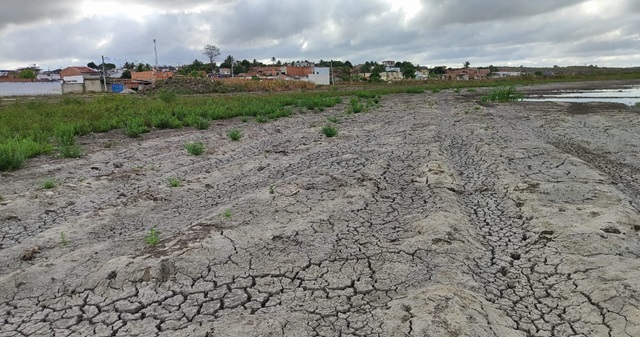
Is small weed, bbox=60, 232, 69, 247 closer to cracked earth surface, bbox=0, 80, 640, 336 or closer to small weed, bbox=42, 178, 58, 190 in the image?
cracked earth surface, bbox=0, 80, 640, 336

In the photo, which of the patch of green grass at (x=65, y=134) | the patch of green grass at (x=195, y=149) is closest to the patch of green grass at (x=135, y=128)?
the patch of green grass at (x=65, y=134)

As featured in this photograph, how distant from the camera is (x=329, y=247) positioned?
3.97 meters

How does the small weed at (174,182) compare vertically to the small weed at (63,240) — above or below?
above

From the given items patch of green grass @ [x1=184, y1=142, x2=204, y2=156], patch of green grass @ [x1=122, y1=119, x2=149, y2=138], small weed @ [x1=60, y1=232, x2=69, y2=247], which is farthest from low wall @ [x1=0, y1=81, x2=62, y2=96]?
small weed @ [x1=60, y1=232, x2=69, y2=247]

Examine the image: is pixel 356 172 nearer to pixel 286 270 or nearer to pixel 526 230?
pixel 526 230

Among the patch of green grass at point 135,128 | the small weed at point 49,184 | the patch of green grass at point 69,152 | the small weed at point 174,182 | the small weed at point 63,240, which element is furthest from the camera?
the patch of green grass at point 135,128

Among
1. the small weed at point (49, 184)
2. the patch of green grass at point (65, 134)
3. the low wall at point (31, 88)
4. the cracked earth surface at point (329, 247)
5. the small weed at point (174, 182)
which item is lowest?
the cracked earth surface at point (329, 247)

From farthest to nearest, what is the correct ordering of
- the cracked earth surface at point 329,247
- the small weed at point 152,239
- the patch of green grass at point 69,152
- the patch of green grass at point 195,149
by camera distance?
the patch of green grass at point 195,149 → the patch of green grass at point 69,152 → the small weed at point 152,239 → the cracked earth surface at point 329,247

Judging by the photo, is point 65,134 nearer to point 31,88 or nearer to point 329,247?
point 329,247

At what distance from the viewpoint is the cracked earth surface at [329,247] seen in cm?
A: 290

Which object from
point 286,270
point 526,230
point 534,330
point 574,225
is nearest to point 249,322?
point 286,270

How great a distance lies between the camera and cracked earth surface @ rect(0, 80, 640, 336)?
2.90 meters

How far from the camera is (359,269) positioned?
3.56m

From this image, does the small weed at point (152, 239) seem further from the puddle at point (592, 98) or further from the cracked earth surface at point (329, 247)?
the puddle at point (592, 98)
